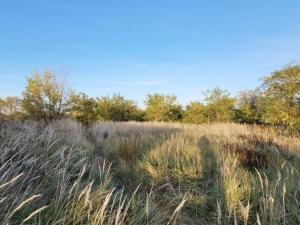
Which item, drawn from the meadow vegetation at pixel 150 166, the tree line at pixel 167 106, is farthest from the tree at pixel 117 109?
the meadow vegetation at pixel 150 166

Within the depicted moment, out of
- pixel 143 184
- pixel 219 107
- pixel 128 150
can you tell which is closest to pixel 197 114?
pixel 219 107

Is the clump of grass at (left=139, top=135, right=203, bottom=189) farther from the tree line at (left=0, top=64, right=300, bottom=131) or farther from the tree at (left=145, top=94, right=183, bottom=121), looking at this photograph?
the tree at (left=145, top=94, right=183, bottom=121)

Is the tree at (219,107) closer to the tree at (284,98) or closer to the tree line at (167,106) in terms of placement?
the tree line at (167,106)

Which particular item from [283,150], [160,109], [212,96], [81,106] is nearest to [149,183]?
[283,150]

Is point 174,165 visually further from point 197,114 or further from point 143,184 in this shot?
point 197,114

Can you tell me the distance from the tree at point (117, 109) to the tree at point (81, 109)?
14.4 ft

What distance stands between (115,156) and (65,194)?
5.37 m

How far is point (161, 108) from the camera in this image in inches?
947

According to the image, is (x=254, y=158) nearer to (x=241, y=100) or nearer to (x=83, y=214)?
(x=83, y=214)

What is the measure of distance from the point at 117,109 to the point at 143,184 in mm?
19193

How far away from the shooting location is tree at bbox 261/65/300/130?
11.6 metres

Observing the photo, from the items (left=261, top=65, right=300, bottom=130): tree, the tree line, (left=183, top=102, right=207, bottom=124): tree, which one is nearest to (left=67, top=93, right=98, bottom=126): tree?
the tree line

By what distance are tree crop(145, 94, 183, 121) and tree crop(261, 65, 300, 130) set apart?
12114mm

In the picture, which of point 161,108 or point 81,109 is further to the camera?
point 161,108
